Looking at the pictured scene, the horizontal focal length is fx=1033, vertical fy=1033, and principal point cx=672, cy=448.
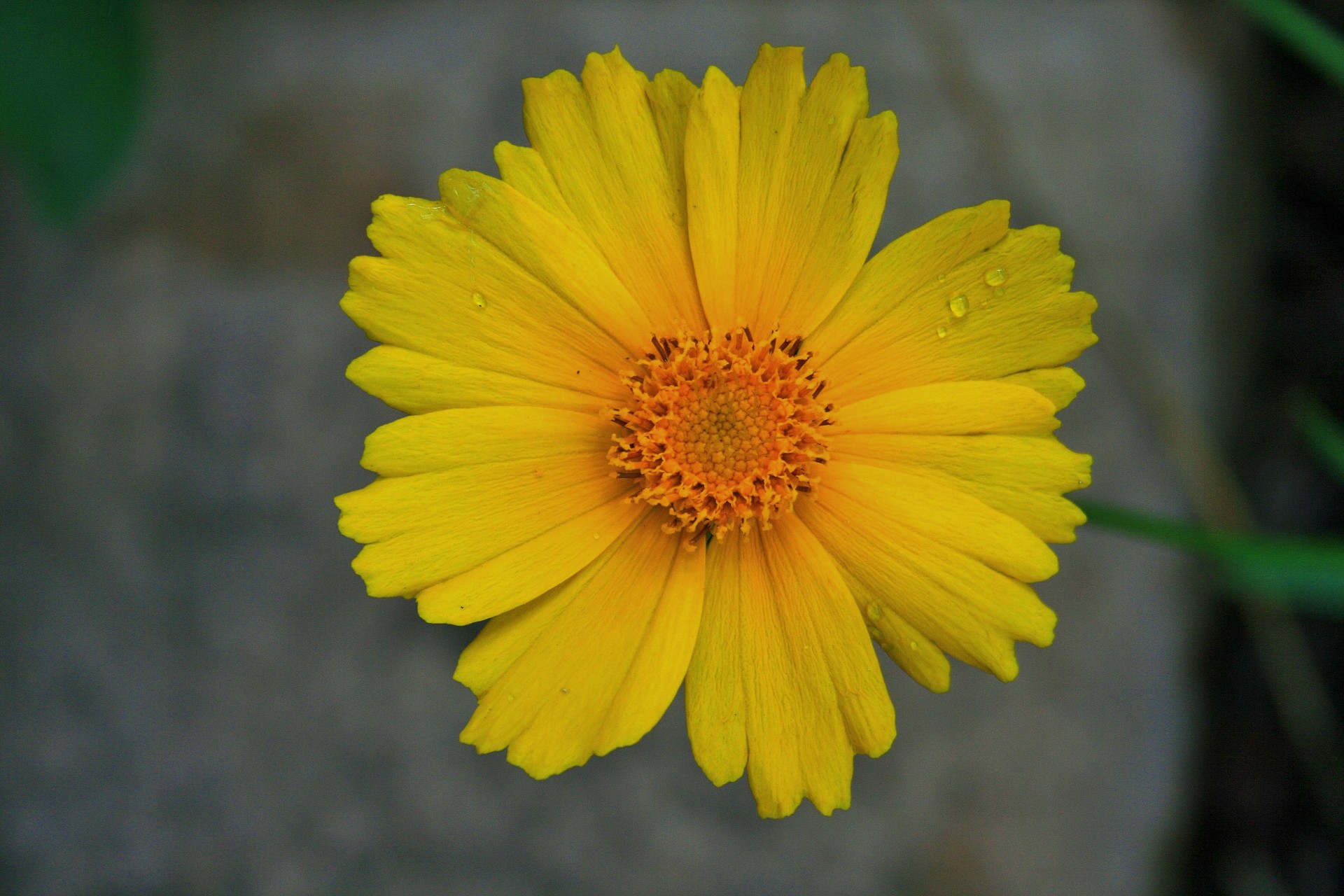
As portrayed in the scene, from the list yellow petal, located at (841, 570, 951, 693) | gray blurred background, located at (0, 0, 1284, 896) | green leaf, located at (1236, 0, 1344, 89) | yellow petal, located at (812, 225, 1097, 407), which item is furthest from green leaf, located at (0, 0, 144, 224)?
green leaf, located at (1236, 0, 1344, 89)

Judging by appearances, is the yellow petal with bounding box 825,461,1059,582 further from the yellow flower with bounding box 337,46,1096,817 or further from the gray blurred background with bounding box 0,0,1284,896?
the gray blurred background with bounding box 0,0,1284,896

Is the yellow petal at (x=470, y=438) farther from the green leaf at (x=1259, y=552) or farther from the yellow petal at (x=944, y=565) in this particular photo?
the green leaf at (x=1259, y=552)

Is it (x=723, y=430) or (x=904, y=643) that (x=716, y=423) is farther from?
(x=904, y=643)

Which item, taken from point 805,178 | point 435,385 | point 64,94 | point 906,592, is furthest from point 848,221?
point 64,94

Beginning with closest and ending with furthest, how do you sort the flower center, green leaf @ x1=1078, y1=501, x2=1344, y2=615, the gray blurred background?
the flower center < green leaf @ x1=1078, y1=501, x2=1344, y2=615 < the gray blurred background

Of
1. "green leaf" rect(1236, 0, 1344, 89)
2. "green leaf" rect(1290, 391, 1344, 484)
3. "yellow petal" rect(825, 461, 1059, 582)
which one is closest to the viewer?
"yellow petal" rect(825, 461, 1059, 582)

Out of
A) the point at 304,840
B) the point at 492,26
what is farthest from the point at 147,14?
the point at 304,840
